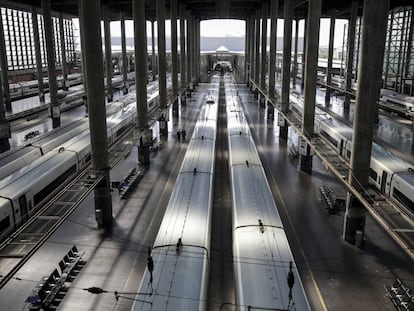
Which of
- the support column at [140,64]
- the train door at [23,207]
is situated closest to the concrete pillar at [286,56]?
the support column at [140,64]

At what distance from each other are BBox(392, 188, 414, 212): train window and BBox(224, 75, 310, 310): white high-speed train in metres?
7.16

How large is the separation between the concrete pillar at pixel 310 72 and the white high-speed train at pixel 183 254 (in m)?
9.83

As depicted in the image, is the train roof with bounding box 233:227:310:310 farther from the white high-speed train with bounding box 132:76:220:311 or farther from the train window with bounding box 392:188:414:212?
the train window with bounding box 392:188:414:212

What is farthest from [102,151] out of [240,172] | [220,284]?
[220,284]

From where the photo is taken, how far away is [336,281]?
16531 mm

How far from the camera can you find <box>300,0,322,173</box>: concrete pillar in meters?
27.2

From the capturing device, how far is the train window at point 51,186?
21200 mm

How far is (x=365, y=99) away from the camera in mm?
18797

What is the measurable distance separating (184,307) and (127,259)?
25.1 feet

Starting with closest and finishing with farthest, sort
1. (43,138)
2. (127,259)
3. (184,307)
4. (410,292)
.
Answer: (184,307)
(410,292)
(127,259)
(43,138)

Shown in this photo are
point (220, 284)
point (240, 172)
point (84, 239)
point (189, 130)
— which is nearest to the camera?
point (220, 284)

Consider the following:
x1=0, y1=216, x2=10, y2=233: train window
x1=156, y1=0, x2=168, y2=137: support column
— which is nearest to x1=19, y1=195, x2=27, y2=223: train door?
x1=0, y1=216, x2=10, y2=233: train window

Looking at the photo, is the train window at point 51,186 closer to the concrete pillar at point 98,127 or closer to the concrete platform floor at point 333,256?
the concrete pillar at point 98,127

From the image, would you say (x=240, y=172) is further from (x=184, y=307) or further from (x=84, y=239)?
(x=184, y=307)
